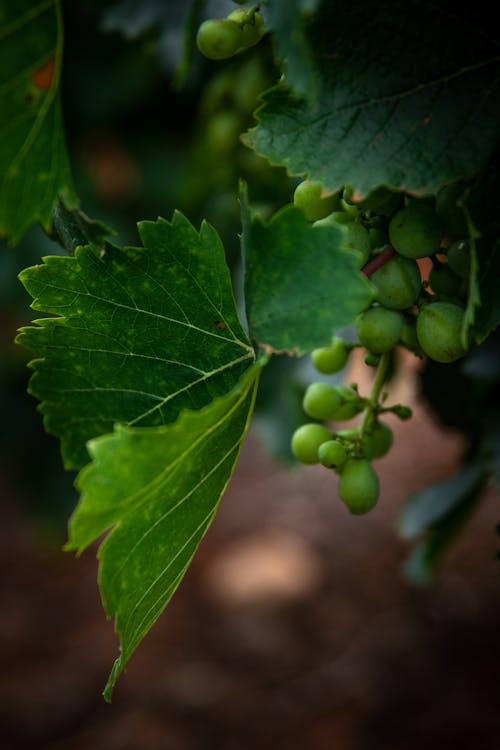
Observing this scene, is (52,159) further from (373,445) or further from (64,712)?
(64,712)

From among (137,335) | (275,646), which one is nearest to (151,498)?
(137,335)

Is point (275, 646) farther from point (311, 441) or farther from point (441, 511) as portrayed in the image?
point (311, 441)

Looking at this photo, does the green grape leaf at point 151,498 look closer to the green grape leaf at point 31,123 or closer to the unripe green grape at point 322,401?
the unripe green grape at point 322,401

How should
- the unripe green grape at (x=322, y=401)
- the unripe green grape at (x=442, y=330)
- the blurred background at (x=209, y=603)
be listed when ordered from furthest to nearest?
1. the blurred background at (x=209, y=603)
2. the unripe green grape at (x=322, y=401)
3. the unripe green grape at (x=442, y=330)

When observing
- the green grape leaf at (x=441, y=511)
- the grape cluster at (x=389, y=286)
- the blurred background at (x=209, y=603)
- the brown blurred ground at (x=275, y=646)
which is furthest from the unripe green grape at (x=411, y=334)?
the brown blurred ground at (x=275, y=646)

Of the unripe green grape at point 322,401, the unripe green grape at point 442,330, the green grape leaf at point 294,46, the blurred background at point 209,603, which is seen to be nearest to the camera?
the green grape leaf at point 294,46

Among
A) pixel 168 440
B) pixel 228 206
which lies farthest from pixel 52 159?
pixel 228 206

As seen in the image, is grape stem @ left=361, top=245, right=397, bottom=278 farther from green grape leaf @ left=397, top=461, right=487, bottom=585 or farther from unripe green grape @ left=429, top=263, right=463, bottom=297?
green grape leaf @ left=397, top=461, right=487, bottom=585
